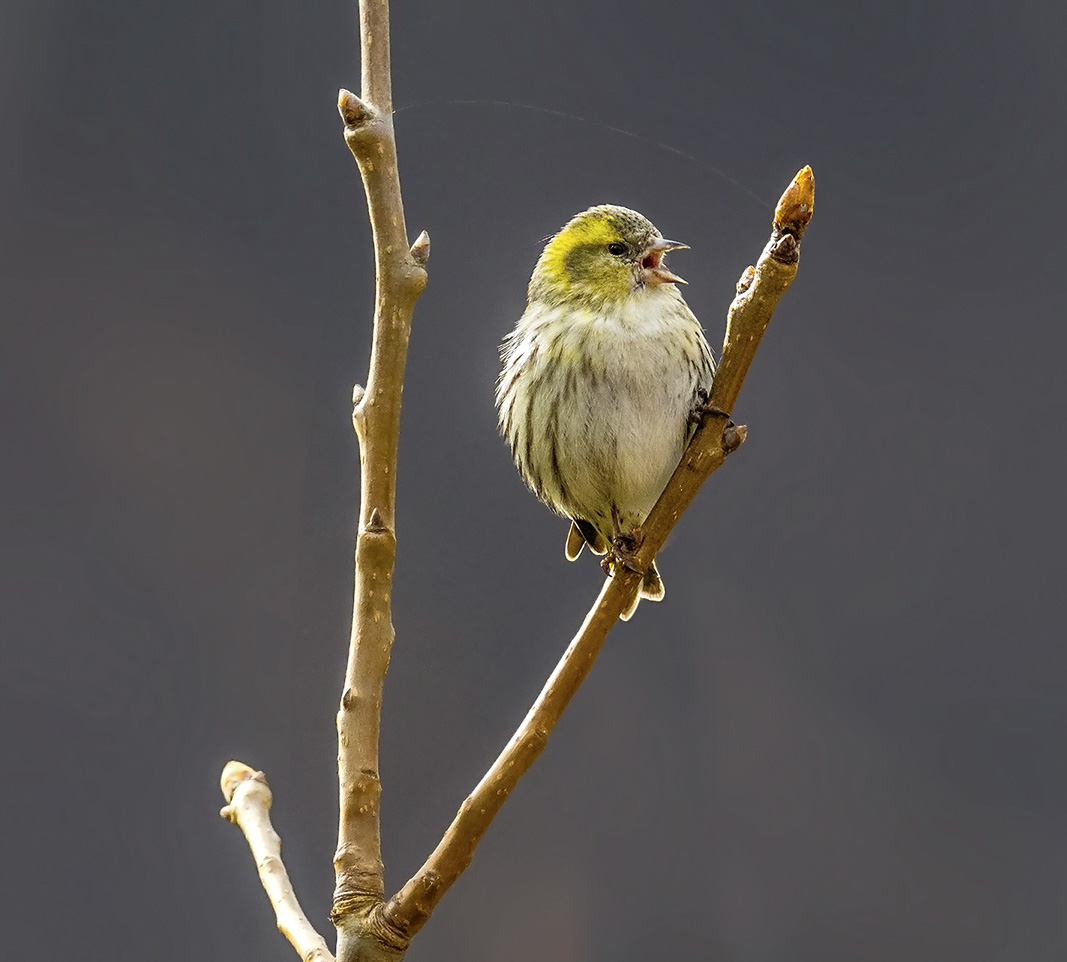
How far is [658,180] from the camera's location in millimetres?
1324

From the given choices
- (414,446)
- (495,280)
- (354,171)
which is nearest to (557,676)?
(495,280)

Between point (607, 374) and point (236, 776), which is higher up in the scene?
point (607, 374)

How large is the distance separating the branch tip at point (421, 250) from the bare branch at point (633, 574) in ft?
0.67

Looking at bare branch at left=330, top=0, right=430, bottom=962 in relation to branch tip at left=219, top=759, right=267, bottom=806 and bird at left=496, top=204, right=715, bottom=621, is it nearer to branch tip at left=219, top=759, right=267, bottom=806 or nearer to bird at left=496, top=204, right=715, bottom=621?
branch tip at left=219, top=759, right=267, bottom=806

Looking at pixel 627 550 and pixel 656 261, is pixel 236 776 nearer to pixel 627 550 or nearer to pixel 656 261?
pixel 627 550

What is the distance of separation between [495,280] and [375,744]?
78 cm

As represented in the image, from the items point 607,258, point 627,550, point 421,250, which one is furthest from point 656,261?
point 421,250

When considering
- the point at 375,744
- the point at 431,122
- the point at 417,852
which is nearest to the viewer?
the point at 375,744

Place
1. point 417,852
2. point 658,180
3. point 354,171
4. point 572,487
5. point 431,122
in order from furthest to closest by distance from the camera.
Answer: point 354,171 → point 417,852 → point 658,180 → point 572,487 → point 431,122

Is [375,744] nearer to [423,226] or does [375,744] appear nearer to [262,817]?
[262,817]

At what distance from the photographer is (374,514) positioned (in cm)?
70

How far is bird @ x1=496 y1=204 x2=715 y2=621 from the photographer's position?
1065mm

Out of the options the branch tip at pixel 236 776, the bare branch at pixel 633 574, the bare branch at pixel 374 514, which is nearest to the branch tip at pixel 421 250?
the bare branch at pixel 374 514

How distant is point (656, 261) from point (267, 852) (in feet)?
2.12
